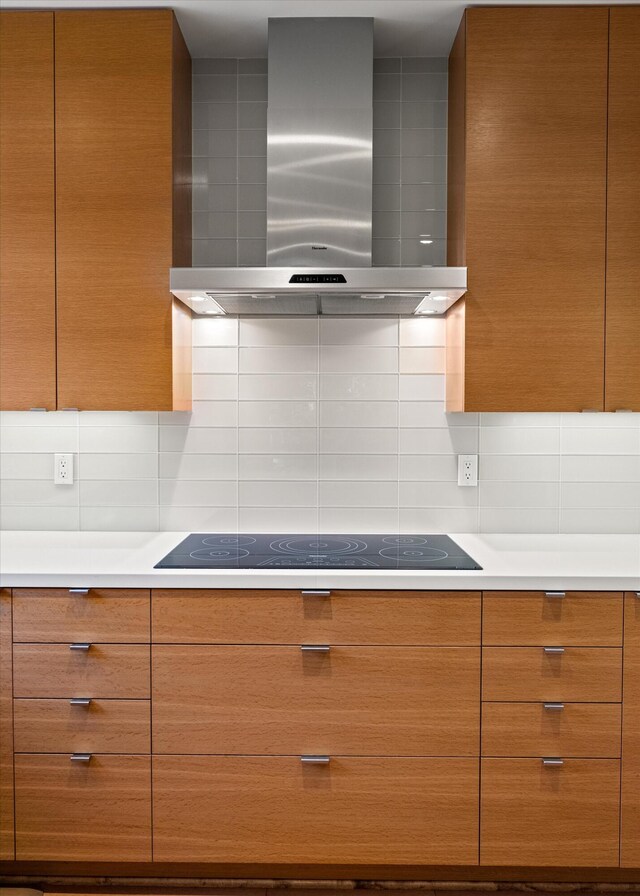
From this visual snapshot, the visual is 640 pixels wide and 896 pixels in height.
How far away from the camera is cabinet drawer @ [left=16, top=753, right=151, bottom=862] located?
1841 millimetres

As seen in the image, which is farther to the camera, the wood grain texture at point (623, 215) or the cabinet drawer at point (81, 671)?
the wood grain texture at point (623, 215)

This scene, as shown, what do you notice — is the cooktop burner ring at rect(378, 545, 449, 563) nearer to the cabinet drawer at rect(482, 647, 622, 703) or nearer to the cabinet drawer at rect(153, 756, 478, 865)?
the cabinet drawer at rect(482, 647, 622, 703)

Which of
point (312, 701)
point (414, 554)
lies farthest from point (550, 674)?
point (312, 701)

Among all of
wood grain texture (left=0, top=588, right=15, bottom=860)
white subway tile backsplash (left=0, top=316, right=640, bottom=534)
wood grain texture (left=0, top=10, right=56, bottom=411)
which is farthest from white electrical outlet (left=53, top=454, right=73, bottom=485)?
wood grain texture (left=0, top=588, right=15, bottom=860)

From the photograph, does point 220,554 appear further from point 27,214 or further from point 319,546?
point 27,214

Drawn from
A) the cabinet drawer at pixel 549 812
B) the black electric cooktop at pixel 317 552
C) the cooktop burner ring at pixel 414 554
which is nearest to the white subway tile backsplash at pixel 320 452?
the black electric cooktop at pixel 317 552

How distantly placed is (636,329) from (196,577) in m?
1.56

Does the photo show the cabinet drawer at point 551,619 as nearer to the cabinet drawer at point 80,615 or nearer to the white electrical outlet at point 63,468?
the cabinet drawer at point 80,615

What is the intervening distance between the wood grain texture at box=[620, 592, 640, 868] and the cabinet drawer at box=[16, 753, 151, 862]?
135cm

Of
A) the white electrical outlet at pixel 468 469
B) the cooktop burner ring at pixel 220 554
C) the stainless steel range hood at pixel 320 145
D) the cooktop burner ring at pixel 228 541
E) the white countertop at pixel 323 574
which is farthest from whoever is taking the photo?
the white electrical outlet at pixel 468 469

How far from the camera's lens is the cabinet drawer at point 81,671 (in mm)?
1834

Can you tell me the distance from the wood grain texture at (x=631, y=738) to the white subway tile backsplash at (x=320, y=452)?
0.62 meters

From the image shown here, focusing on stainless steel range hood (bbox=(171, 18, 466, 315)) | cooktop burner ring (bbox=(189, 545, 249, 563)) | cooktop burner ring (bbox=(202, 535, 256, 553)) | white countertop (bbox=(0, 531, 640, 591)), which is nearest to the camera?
white countertop (bbox=(0, 531, 640, 591))

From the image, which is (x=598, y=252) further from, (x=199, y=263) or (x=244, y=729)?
(x=244, y=729)
